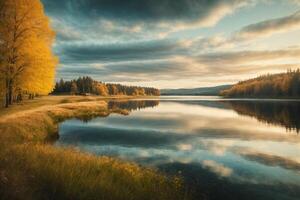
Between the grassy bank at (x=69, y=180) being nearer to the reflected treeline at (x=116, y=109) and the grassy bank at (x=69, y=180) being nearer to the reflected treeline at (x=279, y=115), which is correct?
the reflected treeline at (x=279, y=115)

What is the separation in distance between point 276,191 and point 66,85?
161881mm

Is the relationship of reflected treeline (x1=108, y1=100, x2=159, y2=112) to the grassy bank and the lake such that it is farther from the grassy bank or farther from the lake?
the grassy bank

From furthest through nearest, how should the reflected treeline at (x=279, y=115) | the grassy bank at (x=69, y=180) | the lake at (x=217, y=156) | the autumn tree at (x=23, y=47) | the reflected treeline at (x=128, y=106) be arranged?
the reflected treeline at (x=128, y=106), the reflected treeline at (x=279, y=115), the autumn tree at (x=23, y=47), the lake at (x=217, y=156), the grassy bank at (x=69, y=180)

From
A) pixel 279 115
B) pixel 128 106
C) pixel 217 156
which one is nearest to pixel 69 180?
pixel 217 156

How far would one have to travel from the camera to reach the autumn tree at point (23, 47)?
2858 centimetres

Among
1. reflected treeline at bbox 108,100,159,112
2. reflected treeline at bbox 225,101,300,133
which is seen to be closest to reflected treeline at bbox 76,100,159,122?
reflected treeline at bbox 108,100,159,112

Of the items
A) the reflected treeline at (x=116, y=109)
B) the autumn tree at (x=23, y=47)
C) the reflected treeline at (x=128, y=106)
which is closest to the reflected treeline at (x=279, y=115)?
the reflected treeline at (x=116, y=109)

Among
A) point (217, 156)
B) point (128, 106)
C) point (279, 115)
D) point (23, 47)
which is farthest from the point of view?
point (128, 106)

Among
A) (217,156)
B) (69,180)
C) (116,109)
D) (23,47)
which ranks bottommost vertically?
(217,156)

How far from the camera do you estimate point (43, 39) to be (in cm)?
3159

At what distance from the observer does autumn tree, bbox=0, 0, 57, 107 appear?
2858cm

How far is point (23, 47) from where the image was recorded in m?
29.4

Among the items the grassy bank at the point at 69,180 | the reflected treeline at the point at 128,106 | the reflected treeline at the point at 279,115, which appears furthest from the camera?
the reflected treeline at the point at 128,106

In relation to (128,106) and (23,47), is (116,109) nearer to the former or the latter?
(128,106)
